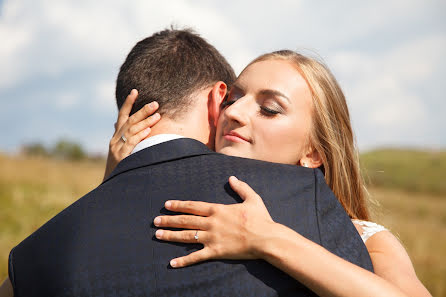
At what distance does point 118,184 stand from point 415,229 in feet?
67.9

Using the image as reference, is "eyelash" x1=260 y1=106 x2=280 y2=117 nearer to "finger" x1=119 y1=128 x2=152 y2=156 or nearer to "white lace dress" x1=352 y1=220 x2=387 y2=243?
"finger" x1=119 y1=128 x2=152 y2=156

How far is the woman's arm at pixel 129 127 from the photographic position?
9.05 ft

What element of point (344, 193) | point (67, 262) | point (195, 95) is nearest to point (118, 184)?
point (67, 262)

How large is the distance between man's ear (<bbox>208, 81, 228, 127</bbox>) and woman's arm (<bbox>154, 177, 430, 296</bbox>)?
94 cm

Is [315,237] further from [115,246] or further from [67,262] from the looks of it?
[67,262]

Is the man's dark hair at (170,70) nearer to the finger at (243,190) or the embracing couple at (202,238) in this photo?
the embracing couple at (202,238)

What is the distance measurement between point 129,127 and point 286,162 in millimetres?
1071

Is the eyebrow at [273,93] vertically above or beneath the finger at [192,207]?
above

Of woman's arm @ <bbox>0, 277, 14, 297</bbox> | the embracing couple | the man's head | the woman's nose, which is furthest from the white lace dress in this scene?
woman's arm @ <bbox>0, 277, 14, 297</bbox>

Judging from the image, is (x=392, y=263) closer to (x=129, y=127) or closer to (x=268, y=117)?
(x=268, y=117)

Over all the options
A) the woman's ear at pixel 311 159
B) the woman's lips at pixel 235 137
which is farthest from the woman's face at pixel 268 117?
the woman's ear at pixel 311 159

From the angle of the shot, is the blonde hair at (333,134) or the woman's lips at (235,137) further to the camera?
the blonde hair at (333,134)

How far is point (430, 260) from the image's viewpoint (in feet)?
45.6

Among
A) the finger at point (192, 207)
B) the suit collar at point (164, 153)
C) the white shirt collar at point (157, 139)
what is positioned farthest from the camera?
the white shirt collar at point (157, 139)
